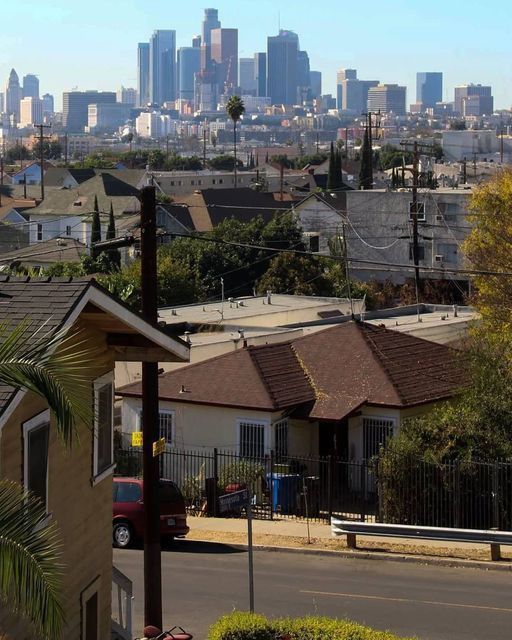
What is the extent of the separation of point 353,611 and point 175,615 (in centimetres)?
243

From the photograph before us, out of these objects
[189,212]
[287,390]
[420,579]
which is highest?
[189,212]

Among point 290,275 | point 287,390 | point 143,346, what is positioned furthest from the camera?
point 290,275

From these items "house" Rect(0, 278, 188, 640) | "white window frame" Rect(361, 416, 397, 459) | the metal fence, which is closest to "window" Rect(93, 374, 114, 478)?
"house" Rect(0, 278, 188, 640)

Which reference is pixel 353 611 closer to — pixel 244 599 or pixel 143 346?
pixel 244 599

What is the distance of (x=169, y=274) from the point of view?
199ft

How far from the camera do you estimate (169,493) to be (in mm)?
23000

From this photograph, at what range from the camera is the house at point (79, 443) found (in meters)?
9.94

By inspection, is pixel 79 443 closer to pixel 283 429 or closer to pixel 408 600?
pixel 408 600

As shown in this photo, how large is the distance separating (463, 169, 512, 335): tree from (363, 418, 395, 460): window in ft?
31.4

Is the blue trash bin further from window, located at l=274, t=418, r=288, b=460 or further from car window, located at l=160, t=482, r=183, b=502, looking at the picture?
car window, located at l=160, t=482, r=183, b=502

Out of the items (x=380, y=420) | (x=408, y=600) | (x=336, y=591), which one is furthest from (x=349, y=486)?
(x=408, y=600)

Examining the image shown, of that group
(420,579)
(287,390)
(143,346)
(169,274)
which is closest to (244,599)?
(420,579)

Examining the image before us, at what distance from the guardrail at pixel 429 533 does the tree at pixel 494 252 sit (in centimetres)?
1589

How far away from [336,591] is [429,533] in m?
3.11
